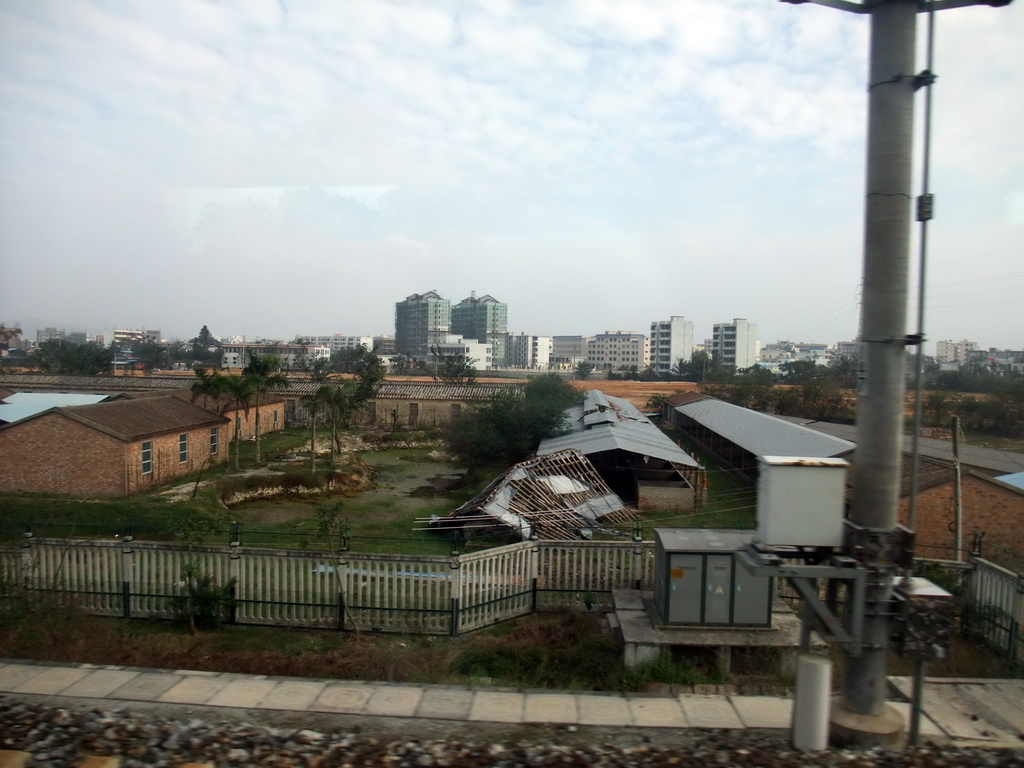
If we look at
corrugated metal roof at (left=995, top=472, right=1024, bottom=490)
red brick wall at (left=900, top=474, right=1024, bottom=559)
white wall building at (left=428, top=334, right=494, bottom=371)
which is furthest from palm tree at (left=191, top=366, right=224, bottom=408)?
white wall building at (left=428, top=334, right=494, bottom=371)

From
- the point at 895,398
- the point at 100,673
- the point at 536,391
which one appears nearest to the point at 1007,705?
the point at 895,398

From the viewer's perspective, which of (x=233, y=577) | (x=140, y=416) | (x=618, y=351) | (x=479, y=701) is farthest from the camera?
(x=618, y=351)

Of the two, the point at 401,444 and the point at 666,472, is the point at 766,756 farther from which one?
the point at 401,444

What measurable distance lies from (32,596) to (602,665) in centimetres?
684

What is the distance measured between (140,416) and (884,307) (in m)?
19.9

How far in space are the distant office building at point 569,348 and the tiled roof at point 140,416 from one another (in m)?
95.0

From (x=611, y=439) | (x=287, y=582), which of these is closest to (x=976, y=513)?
(x=611, y=439)

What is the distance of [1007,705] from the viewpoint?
20.9 feet

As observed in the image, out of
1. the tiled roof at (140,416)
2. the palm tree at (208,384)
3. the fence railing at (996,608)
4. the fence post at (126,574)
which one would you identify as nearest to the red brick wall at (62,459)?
the tiled roof at (140,416)

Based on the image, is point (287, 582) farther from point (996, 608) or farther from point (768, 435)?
point (768, 435)

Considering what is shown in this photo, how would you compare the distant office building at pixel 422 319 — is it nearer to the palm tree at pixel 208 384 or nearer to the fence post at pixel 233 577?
the palm tree at pixel 208 384

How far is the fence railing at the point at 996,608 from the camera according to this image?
7.75 metres

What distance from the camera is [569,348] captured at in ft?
394

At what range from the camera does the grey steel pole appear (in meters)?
4.83
